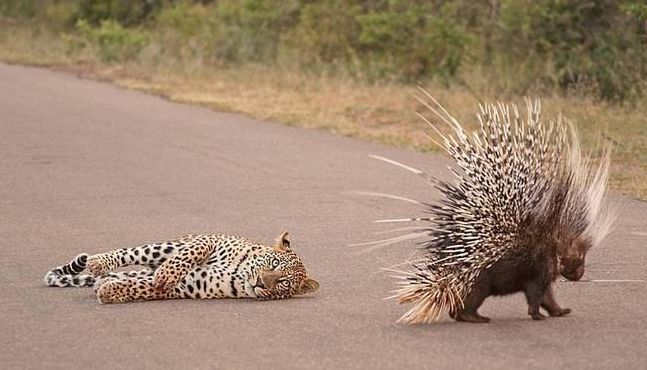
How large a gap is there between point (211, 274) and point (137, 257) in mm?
484

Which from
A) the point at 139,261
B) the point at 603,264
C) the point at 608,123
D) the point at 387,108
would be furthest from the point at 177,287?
the point at 387,108

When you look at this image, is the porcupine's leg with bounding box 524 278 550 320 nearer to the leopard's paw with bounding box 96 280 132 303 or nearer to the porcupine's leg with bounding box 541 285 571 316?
the porcupine's leg with bounding box 541 285 571 316

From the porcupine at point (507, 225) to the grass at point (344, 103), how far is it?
555 cm

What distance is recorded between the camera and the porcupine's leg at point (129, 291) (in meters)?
8.09

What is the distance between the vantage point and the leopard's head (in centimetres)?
806

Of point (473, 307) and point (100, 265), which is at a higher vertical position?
point (473, 307)

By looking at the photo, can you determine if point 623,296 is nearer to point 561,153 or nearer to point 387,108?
point 561,153

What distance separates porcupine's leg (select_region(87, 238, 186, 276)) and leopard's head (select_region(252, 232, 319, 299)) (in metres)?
0.55

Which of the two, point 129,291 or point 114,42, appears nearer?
point 129,291

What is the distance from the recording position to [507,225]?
284 inches

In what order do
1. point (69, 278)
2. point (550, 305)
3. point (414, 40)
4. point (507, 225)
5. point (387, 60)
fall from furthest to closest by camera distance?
1. point (387, 60)
2. point (414, 40)
3. point (69, 278)
4. point (550, 305)
5. point (507, 225)

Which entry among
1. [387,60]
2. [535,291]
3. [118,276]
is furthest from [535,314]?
[387,60]

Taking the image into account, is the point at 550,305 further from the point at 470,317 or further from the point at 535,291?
the point at 470,317

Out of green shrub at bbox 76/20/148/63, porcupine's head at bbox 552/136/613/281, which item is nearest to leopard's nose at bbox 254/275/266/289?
porcupine's head at bbox 552/136/613/281
